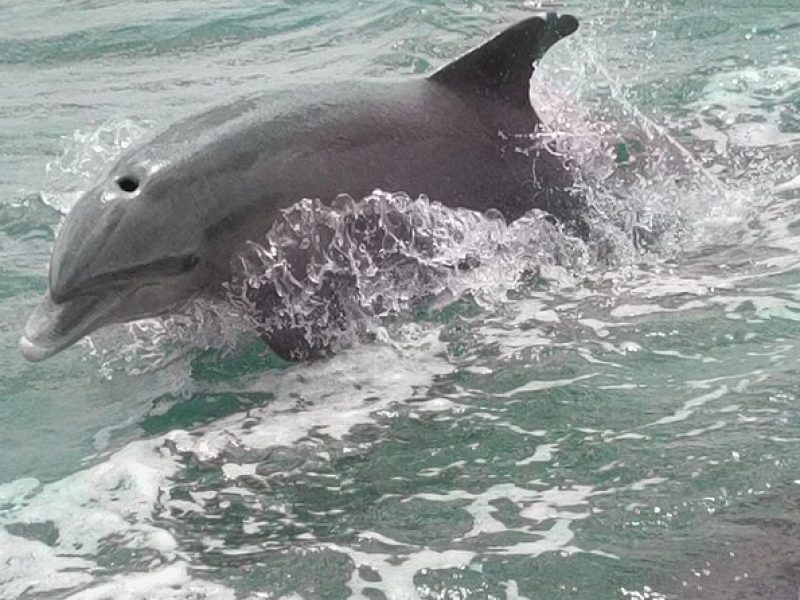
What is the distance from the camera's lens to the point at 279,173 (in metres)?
6.49

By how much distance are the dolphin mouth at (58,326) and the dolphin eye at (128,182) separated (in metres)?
0.48

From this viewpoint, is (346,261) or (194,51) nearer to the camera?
(346,261)

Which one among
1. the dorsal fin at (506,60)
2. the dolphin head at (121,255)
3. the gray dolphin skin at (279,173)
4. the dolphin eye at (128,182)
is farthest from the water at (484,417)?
the dolphin eye at (128,182)

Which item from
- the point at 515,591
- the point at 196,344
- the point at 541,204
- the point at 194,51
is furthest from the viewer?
the point at 194,51

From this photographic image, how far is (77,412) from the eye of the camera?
6.11 metres

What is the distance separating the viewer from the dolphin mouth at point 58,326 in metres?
6.05

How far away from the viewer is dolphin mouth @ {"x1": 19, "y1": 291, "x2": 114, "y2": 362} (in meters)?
6.05

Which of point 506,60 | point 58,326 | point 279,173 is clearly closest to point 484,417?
point 279,173

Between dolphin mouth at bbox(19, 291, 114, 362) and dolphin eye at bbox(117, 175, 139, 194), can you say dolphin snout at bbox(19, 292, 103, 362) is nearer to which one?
dolphin mouth at bbox(19, 291, 114, 362)

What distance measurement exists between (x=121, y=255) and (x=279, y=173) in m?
0.84

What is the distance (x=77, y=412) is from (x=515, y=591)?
2497mm

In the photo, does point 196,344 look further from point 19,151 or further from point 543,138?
point 19,151

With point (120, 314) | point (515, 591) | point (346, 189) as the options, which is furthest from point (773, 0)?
point (515, 591)

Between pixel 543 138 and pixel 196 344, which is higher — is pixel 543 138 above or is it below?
above
